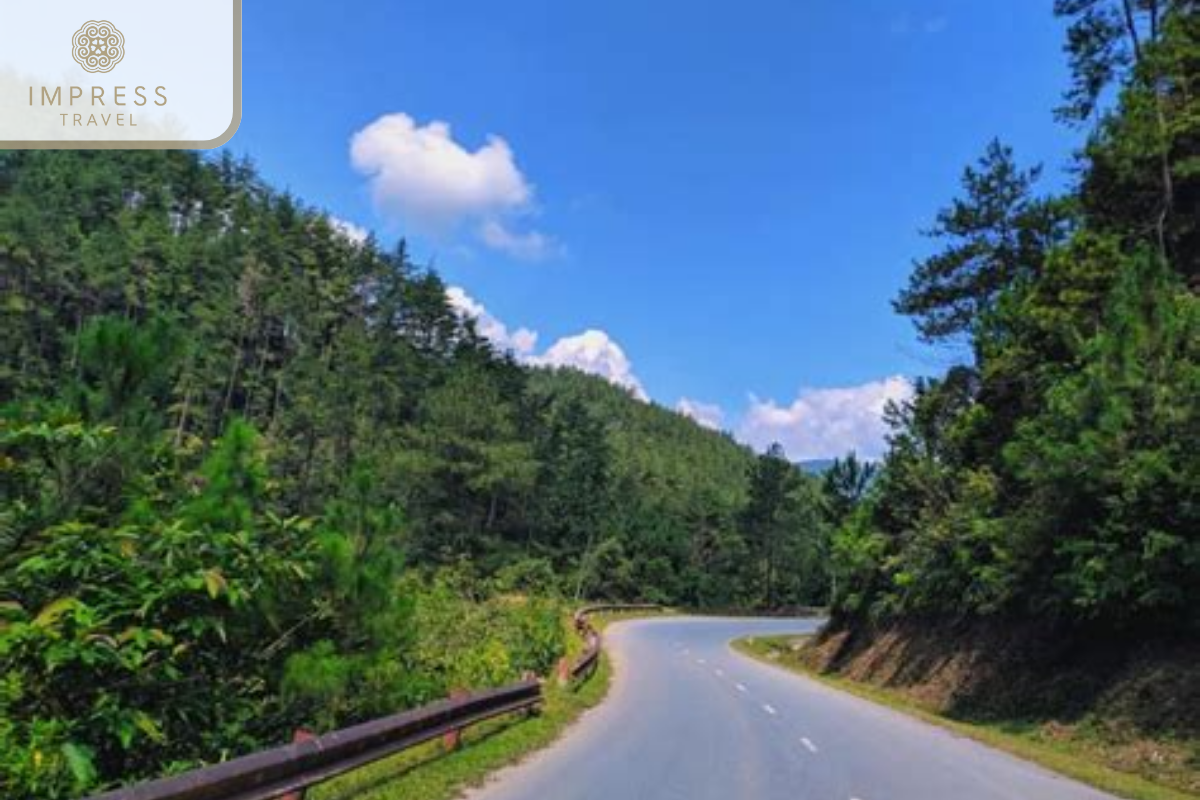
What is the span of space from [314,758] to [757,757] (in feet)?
25.0

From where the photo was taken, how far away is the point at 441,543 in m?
81.4

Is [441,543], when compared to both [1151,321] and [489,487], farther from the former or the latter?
[1151,321]

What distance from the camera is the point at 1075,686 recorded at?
74.9ft

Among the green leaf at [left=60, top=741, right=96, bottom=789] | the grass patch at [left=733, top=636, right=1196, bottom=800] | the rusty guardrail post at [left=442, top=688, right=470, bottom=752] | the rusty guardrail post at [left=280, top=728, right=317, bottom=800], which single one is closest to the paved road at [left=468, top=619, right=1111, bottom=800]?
the grass patch at [left=733, top=636, right=1196, bottom=800]

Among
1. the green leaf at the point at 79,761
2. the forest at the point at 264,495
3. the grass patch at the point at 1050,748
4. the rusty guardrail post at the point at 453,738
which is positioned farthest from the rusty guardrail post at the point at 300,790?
the grass patch at the point at 1050,748

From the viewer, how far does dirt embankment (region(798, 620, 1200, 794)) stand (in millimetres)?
18297

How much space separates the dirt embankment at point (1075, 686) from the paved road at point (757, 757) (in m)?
2.41

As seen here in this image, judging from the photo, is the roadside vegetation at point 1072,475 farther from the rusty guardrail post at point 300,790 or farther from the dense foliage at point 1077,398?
the rusty guardrail post at point 300,790

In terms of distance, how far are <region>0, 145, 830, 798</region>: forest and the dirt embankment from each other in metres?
11.1

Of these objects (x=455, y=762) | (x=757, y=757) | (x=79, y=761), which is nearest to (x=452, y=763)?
(x=455, y=762)

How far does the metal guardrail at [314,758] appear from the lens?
720cm

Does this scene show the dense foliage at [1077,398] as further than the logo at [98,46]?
Yes

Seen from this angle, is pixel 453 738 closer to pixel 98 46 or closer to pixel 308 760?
pixel 308 760

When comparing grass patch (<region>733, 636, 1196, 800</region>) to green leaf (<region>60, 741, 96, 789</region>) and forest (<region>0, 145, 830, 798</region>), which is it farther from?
green leaf (<region>60, 741, 96, 789</region>)
